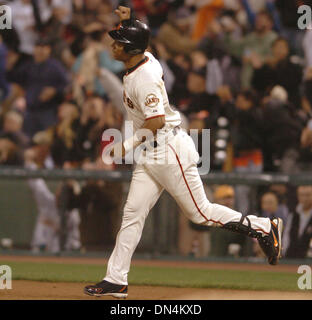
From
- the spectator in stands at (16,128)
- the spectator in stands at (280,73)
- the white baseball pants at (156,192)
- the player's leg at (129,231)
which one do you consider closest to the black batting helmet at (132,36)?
the white baseball pants at (156,192)

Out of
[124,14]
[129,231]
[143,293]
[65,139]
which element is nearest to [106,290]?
[129,231]

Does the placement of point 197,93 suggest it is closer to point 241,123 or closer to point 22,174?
point 241,123

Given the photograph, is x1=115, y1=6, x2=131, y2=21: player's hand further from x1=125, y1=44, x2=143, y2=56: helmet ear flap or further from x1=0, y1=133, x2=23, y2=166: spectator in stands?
x1=0, y1=133, x2=23, y2=166: spectator in stands

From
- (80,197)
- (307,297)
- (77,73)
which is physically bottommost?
(307,297)

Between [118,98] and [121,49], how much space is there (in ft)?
15.3

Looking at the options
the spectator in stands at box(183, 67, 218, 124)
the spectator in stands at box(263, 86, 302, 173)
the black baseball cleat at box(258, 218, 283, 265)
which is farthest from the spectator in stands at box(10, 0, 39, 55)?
the black baseball cleat at box(258, 218, 283, 265)

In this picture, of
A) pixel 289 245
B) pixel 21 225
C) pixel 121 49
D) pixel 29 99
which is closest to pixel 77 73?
pixel 29 99

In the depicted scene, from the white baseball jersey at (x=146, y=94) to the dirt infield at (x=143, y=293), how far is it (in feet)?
4.91

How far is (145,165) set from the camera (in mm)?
6523

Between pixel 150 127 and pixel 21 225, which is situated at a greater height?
pixel 150 127

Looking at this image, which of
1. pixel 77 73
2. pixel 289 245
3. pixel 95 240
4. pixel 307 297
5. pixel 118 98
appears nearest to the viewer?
pixel 307 297

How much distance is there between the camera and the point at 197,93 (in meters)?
11.4

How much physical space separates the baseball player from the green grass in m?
1.43

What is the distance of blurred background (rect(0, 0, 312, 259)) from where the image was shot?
1005cm
